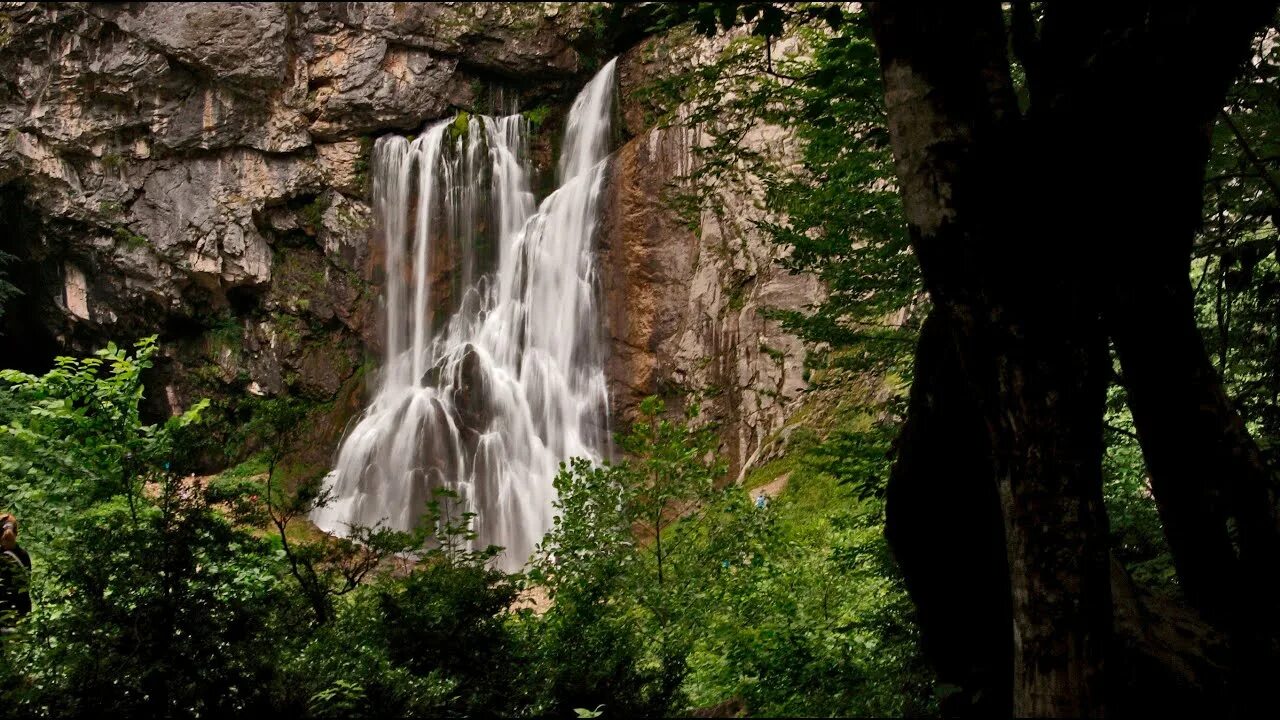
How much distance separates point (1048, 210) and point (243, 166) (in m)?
21.9

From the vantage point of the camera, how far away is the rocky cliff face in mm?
19500

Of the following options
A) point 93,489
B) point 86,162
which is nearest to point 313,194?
point 86,162

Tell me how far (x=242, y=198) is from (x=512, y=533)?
36.3 feet

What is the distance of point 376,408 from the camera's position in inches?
794

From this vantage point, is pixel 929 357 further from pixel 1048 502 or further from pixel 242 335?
pixel 242 335

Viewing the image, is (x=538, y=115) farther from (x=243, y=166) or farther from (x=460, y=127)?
(x=243, y=166)

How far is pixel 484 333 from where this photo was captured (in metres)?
19.8

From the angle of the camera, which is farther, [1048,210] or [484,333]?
[484,333]

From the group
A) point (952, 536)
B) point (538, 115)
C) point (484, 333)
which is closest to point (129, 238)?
point (484, 333)

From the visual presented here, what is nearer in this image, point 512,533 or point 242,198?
point 512,533

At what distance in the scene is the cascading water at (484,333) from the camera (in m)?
17.9

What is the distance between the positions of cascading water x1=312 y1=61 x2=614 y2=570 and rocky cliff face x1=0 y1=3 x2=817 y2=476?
756 mm

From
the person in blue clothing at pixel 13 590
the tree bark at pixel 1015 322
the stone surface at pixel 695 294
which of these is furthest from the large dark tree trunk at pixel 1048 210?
the stone surface at pixel 695 294

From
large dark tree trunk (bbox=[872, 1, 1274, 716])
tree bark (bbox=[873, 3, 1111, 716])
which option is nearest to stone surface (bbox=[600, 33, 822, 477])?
large dark tree trunk (bbox=[872, 1, 1274, 716])
